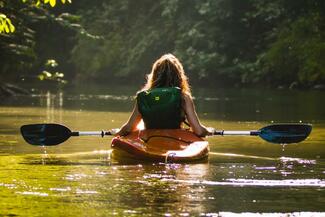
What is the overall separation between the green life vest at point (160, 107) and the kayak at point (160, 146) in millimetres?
154

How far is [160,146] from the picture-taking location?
11.8 metres

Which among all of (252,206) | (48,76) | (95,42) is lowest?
(252,206)

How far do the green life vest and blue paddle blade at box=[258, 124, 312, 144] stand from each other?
3.74 feet

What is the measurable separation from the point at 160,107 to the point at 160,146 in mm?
598

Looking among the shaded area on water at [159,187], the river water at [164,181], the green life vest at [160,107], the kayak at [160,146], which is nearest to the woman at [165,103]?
the green life vest at [160,107]

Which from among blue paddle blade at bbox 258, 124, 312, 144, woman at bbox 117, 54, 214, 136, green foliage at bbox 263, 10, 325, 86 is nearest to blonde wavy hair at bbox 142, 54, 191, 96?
woman at bbox 117, 54, 214, 136

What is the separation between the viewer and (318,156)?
1234 centimetres

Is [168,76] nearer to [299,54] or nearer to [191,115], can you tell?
[191,115]

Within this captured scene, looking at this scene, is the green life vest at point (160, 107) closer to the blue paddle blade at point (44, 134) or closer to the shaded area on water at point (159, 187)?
the shaded area on water at point (159, 187)

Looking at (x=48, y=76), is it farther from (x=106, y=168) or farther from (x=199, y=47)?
(x=199, y=47)

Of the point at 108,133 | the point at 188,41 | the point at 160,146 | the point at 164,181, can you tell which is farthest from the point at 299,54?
the point at 164,181

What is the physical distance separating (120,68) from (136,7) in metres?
3.92

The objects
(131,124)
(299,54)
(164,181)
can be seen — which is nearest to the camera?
(164,181)

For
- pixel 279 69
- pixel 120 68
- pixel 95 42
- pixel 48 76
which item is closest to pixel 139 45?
pixel 120 68
